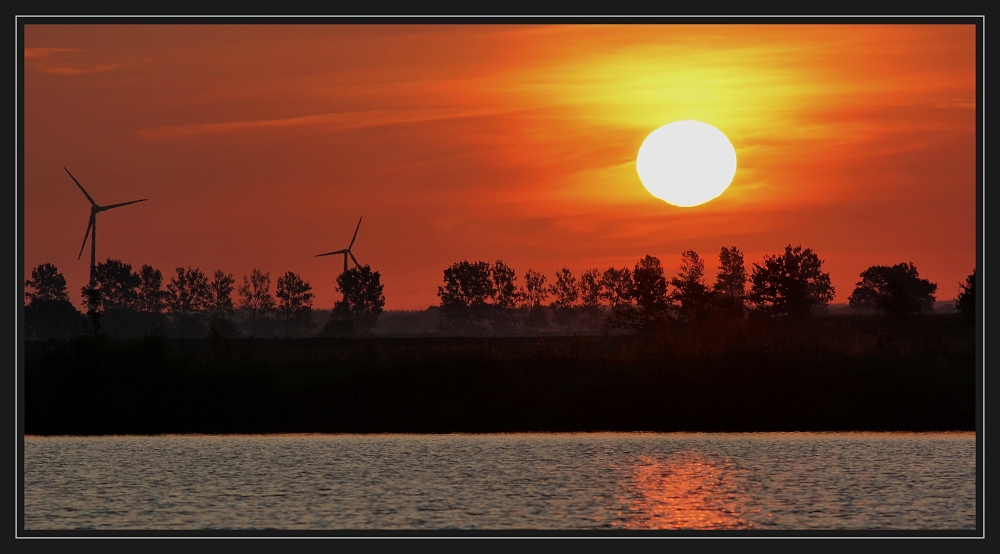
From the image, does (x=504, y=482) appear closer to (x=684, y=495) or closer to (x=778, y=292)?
(x=684, y=495)

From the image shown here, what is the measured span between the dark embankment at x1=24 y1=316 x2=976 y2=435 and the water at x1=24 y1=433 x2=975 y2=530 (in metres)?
3.46

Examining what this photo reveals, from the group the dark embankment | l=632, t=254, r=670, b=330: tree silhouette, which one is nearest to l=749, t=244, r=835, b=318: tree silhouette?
l=632, t=254, r=670, b=330: tree silhouette

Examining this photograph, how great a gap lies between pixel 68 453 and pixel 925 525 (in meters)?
36.8

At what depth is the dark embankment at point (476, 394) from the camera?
68438 mm

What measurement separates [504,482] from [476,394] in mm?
23445

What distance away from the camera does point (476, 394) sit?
231ft

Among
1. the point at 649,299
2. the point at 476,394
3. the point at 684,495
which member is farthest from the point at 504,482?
the point at 649,299

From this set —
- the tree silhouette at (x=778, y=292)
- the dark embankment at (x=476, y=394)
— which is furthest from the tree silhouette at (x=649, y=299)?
the dark embankment at (x=476, y=394)

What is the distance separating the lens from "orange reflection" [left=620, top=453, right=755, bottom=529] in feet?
128

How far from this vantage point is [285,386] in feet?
230

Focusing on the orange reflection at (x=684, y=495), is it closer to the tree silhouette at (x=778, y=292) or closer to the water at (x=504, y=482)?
the water at (x=504, y=482)

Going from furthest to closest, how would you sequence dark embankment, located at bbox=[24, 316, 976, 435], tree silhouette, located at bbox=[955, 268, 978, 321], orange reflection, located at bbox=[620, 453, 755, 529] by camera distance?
tree silhouette, located at bbox=[955, 268, 978, 321] → dark embankment, located at bbox=[24, 316, 976, 435] → orange reflection, located at bbox=[620, 453, 755, 529]

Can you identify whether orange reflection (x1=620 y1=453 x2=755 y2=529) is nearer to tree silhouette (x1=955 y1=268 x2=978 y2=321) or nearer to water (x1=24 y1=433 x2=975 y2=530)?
water (x1=24 y1=433 x2=975 y2=530)

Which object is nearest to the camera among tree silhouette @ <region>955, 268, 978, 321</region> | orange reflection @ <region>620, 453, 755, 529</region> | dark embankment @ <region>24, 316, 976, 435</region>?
orange reflection @ <region>620, 453, 755, 529</region>
